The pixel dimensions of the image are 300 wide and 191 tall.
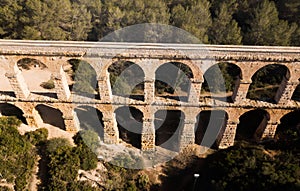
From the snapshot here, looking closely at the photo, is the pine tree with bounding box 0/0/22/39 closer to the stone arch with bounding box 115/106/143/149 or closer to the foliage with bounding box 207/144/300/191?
the stone arch with bounding box 115/106/143/149

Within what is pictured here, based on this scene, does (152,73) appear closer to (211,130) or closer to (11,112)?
(211,130)

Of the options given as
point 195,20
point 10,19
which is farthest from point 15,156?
point 195,20

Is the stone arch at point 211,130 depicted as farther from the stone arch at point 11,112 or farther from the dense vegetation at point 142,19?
the stone arch at point 11,112

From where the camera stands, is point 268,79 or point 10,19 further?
point 10,19

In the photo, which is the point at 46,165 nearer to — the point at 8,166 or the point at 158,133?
the point at 8,166

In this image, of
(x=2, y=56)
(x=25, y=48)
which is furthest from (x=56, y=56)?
(x=2, y=56)

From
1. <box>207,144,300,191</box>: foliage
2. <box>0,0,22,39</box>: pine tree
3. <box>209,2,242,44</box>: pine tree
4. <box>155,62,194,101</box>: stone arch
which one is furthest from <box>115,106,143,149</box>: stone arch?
<box>0,0,22,39</box>: pine tree
